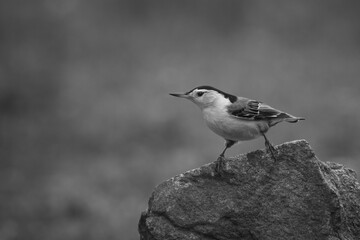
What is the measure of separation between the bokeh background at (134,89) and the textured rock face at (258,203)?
5763 mm

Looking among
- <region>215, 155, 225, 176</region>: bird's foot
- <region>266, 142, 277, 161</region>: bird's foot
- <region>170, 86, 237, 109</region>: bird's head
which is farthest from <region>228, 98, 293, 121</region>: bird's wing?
<region>215, 155, 225, 176</region>: bird's foot

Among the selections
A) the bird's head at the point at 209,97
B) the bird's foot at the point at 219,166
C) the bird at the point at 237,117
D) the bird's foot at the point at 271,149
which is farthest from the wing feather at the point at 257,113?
the bird's foot at the point at 219,166

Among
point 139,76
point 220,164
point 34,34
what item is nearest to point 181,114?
point 139,76

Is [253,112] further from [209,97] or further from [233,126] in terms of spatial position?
[209,97]

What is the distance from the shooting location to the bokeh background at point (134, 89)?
14.0 metres

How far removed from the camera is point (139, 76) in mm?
20609

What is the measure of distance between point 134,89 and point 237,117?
12.7 m

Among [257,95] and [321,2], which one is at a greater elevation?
[321,2]

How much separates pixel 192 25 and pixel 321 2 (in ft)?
18.3

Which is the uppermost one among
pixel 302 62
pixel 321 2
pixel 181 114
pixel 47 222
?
A: pixel 321 2

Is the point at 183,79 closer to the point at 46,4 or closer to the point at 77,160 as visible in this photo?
the point at 77,160

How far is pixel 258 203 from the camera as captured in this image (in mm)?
6609

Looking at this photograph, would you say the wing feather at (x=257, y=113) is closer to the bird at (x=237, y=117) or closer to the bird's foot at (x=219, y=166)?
the bird at (x=237, y=117)

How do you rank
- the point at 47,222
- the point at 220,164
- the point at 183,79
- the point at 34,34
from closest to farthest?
the point at 220,164
the point at 47,222
the point at 183,79
the point at 34,34
